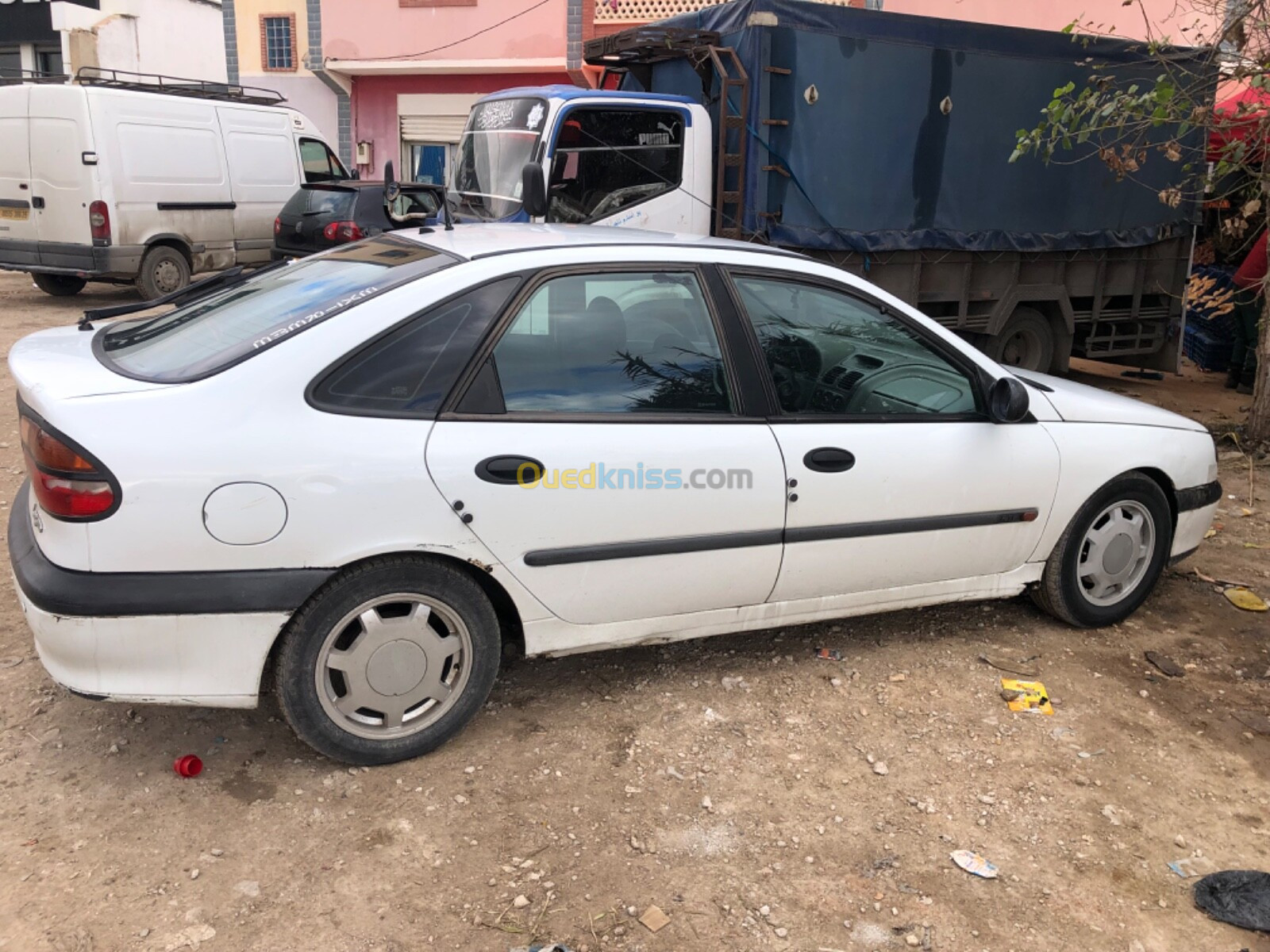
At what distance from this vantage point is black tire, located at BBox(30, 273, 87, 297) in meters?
13.5

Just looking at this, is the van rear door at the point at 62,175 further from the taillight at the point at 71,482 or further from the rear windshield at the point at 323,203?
the taillight at the point at 71,482

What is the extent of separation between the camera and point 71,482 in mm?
2748

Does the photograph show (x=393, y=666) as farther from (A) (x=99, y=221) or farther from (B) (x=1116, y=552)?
(A) (x=99, y=221)

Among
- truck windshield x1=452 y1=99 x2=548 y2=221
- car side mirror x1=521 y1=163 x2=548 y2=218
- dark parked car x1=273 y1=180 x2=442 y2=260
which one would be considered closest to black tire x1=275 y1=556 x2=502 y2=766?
car side mirror x1=521 y1=163 x2=548 y2=218

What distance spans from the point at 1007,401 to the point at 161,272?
1163 centimetres

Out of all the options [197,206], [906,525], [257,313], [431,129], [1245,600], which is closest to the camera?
[257,313]

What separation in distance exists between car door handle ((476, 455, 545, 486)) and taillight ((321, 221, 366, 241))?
9.73 meters

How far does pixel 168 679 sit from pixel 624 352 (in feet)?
5.44

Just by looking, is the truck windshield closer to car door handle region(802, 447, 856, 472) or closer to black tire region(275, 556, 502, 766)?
car door handle region(802, 447, 856, 472)

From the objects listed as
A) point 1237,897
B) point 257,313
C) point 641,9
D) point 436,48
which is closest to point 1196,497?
point 1237,897

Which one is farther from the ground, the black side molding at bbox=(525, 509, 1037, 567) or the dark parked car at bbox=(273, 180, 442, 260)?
the dark parked car at bbox=(273, 180, 442, 260)

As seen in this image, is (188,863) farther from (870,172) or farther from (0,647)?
(870,172)

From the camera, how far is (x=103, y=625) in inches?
110

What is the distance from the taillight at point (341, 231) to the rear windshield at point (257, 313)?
340 inches
